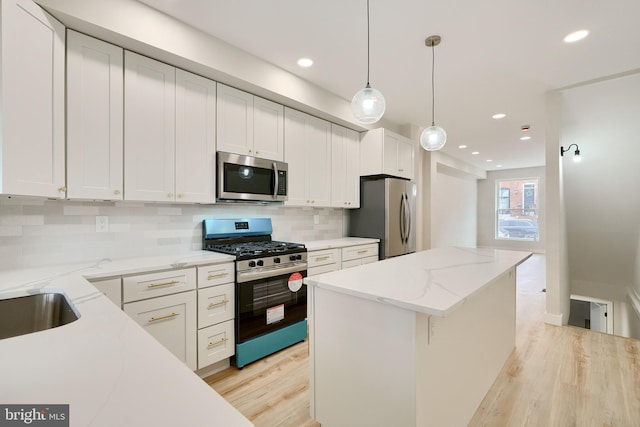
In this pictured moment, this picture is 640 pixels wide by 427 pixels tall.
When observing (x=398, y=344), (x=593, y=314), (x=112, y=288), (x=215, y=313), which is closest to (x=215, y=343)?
(x=215, y=313)

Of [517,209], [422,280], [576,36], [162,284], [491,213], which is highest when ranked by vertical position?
[576,36]

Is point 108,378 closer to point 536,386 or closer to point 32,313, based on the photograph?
point 32,313

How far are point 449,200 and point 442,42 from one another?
19.5ft

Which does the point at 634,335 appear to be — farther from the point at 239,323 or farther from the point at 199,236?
the point at 199,236

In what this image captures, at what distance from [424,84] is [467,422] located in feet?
10.3

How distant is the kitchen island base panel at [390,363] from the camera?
1.31 meters

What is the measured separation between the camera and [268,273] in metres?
2.55

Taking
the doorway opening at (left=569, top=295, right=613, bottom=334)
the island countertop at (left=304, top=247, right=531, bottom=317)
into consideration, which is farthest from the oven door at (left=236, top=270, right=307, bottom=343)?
the doorway opening at (left=569, top=295, right=613, bottom=334)

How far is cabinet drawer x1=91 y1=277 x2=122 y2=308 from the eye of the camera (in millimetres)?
1769

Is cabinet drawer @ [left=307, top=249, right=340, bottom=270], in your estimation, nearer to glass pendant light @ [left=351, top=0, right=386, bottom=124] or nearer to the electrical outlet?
glass pendant light @ [left=351, top=0, right=386, bottom=124]

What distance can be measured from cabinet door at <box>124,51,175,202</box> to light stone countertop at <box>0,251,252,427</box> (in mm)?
1376

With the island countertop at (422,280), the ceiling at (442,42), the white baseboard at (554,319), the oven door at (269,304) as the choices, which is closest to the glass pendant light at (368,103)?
the ceiling at (442,42)

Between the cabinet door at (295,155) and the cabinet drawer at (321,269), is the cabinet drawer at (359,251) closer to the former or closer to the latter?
the cabinet drawer at (321,269)

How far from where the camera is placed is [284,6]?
208cm
